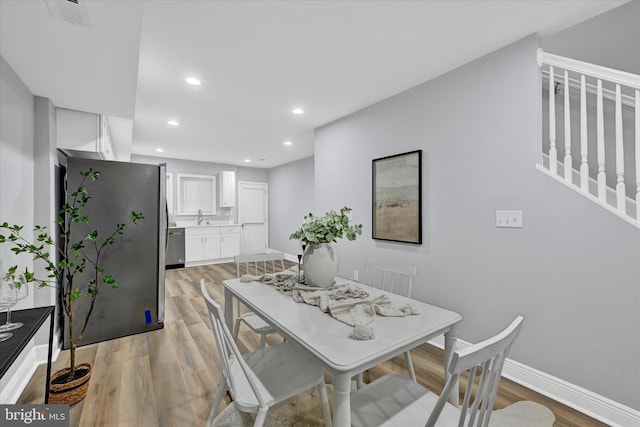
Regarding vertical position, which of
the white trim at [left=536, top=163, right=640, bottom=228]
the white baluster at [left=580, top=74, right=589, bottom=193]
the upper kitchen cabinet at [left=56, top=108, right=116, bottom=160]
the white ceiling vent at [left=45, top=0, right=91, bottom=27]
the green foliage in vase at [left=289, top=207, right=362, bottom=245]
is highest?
the white ceiling vent at [left=45, top=0, right=91, bottom=27]

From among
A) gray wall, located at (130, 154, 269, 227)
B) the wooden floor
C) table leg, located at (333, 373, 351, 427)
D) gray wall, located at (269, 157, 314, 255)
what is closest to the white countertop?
gray wall, located at (130, 154, 269, 227)

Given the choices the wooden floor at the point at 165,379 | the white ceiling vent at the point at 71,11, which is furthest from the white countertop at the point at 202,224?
the white ceiling vent at the point at 71,11

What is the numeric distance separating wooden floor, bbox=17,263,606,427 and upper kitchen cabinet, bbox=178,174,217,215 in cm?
395

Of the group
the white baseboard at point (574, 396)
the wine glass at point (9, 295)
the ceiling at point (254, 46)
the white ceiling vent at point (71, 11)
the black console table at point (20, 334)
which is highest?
the ceiling at point (254, 46)

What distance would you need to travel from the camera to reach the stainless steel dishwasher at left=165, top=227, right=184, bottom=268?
19.3 ft

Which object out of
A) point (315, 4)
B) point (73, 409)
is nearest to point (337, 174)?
point (315, 4)

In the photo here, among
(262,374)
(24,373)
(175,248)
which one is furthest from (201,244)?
(262,374)

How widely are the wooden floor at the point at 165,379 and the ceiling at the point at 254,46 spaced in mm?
2221

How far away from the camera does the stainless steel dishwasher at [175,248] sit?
5886mm

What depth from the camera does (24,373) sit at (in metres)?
2.03

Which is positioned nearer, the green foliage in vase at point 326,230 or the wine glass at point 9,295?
the wine glass at point 9,295

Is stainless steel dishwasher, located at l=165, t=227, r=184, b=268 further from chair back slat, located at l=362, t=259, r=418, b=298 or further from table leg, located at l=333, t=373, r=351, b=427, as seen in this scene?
table leg, located at l=333, t=373, r=351, b=427

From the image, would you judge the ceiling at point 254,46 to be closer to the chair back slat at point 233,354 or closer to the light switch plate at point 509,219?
the light switch plate at point 509,219

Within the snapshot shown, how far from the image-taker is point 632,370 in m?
1.60
